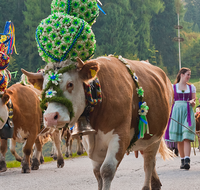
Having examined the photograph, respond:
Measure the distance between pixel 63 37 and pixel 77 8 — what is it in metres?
0.50

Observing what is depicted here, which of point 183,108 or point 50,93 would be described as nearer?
point 50,93

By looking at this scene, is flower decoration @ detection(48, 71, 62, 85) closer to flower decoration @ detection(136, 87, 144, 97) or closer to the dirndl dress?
flower decoration @ detection(136, 87, 144, 97)

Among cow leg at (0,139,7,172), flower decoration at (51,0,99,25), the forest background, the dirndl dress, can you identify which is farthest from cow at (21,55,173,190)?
the forest background

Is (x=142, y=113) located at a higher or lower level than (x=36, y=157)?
higher

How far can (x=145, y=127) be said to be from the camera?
4512 mm

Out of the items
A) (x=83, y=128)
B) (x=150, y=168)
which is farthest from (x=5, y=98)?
(x=83, y=128)

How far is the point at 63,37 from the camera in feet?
13.1

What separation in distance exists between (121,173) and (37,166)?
2.18 m

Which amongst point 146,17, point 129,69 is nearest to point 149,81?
point 129,69

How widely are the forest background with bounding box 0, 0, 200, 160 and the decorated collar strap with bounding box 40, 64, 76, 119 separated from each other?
35.7 metres

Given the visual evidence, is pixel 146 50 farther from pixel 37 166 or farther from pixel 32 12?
pixel 37 166

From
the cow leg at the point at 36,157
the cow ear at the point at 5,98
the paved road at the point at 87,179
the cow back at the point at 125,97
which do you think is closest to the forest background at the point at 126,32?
the cow leg at the point at 36,157

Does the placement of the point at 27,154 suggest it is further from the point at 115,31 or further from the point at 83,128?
the point at 115,31

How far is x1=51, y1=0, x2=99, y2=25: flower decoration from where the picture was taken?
4309mm
